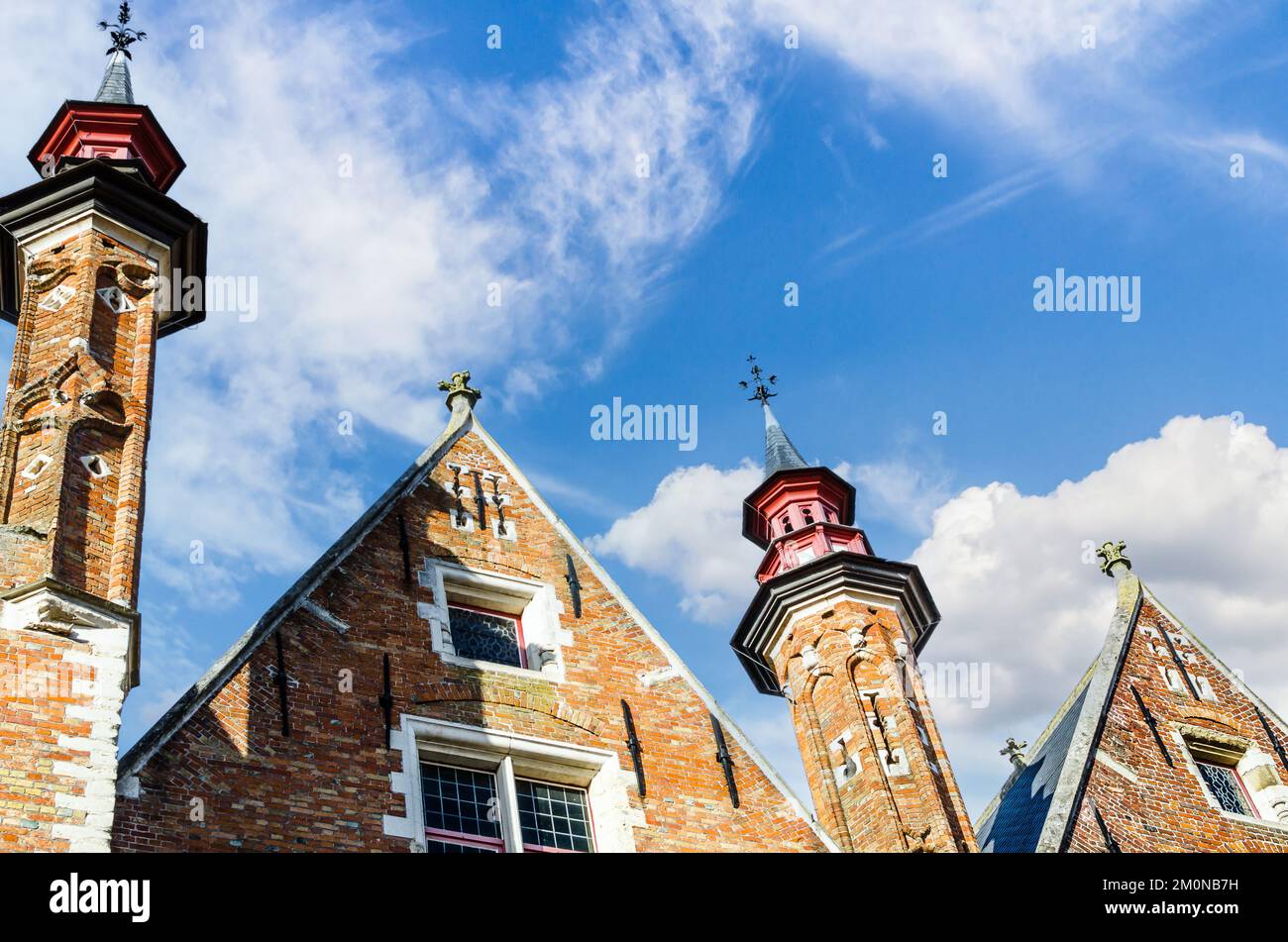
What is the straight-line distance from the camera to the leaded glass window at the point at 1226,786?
1447 centimetres

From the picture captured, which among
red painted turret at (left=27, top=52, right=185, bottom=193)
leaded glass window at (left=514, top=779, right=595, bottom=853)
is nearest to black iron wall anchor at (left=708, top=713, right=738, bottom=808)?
leaded glass window at (left=514, top=779, right=595, bottom=853)

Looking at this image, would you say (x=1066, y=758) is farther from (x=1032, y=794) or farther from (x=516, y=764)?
(x=516, y=764)

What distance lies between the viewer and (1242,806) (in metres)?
14.6

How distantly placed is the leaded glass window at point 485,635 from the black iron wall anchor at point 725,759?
175 centimetres

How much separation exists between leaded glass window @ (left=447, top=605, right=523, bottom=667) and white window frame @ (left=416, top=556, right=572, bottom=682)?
58mm

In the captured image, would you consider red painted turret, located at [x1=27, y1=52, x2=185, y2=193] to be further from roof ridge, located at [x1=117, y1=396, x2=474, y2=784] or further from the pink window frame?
the pink window frame

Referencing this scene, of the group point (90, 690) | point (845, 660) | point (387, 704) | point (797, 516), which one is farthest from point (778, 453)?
point (90, 690)

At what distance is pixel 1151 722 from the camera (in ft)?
48.8

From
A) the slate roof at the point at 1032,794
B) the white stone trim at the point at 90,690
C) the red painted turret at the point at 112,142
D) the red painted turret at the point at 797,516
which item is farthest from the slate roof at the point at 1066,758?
the red painted turret at the point at 112,142

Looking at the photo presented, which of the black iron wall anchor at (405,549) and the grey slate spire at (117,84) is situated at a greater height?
the grey slate spire at (117,84)

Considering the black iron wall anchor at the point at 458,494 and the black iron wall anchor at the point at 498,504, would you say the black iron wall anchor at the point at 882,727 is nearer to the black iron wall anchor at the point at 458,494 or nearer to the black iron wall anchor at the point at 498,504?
the black iron wall anchor at the point at 498,504

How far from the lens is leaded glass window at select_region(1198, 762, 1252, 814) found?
14469 mm
